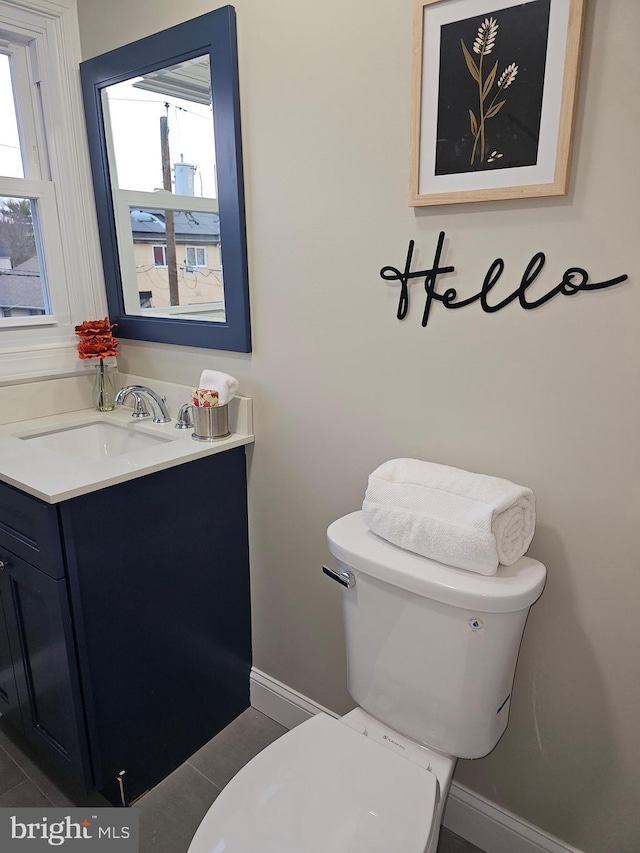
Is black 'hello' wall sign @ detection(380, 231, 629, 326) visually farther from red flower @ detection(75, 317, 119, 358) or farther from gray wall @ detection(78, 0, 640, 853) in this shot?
red flower @ detection(75, 317, 119, 358)

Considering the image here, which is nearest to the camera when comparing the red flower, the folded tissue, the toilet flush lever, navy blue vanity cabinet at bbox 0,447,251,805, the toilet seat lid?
the toilet seat lid

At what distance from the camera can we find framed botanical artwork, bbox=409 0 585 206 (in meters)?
0.94

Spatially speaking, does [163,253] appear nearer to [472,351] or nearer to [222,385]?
[222,385]

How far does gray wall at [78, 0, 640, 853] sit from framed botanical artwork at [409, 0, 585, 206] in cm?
3

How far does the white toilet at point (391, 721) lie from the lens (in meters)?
0.92

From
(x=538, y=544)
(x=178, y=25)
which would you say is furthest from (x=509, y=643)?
(x=178, y=25)

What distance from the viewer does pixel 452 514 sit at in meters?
1.03

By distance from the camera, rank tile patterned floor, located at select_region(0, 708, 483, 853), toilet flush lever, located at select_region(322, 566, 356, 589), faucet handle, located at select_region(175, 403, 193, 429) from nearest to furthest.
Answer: toilet flush lever, located at select_region(322, 566, 356, 589)
tile patterned floor, located at select_region(0, 708, 483, 853)
faucet handle, located at select_region(175, 403, 193, 429)

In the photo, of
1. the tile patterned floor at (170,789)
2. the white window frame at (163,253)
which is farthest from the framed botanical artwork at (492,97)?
the tile patterned floor at (170,789)

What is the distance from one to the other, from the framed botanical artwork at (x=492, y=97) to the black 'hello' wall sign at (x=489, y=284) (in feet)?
0.39

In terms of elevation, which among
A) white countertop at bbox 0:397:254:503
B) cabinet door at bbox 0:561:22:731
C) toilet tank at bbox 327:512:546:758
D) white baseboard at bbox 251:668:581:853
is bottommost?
Answer: white baseboard at bbox 251:668:581:853

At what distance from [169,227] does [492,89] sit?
985mm

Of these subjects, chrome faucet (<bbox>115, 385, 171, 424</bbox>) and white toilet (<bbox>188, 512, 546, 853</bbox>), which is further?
chrome faucet (<bbox>115, 385, 171, 424</bbox>)

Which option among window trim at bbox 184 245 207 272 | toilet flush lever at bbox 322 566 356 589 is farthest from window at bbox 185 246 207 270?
toilet flush lever at bbox 322 566 356 589
